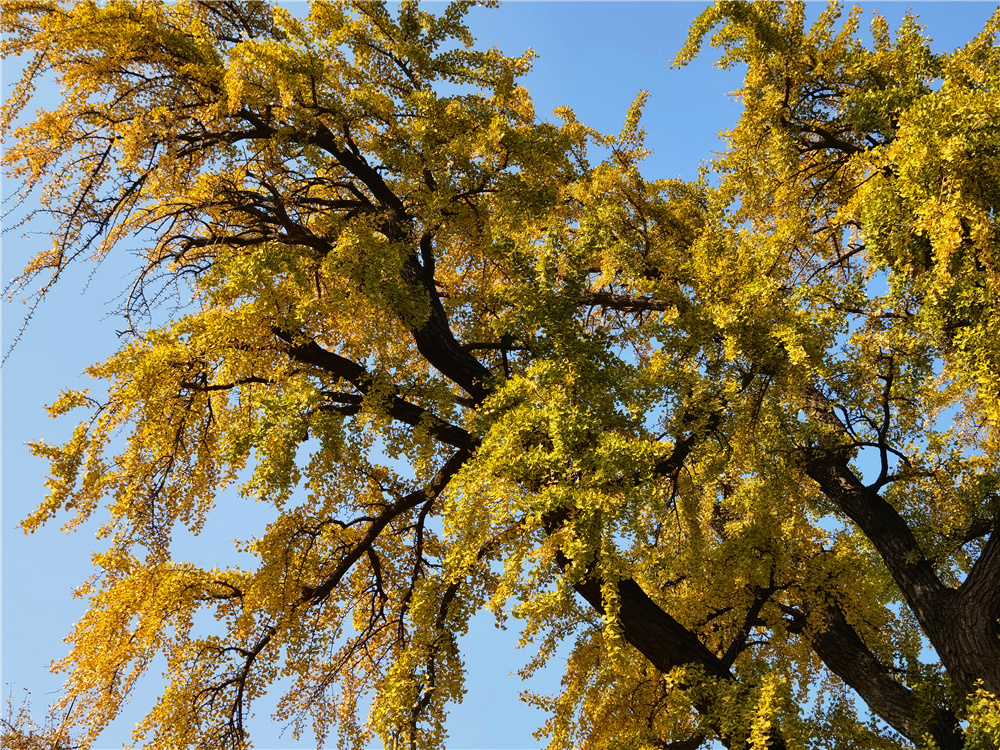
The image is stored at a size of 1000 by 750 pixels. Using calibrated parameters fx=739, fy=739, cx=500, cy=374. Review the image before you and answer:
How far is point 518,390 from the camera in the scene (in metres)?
7.02

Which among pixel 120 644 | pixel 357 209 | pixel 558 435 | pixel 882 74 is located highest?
pixel 882 74

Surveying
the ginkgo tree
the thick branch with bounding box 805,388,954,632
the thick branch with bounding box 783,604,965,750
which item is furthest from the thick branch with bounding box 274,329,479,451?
the thick branch with bounding box 783,604,965,750

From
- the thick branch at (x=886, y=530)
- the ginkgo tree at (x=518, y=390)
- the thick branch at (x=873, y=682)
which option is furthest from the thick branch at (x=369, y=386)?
the thick branch at (x=873, y=682)

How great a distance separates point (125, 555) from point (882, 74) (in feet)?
34.9

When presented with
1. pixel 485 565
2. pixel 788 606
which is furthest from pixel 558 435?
pixel 788 606

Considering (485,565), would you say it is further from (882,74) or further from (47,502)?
(882,74)

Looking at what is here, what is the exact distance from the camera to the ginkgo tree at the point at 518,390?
22.5 ft

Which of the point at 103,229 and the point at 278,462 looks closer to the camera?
the point at 278,462

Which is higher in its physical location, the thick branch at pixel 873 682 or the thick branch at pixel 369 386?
the thick branch at pixel 369 386

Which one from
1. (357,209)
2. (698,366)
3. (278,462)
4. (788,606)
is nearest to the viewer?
(278,462)

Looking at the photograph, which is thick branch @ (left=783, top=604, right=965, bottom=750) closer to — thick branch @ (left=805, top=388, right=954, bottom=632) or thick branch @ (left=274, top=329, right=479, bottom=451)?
thick branch @ (left=805, top=388, right=954, bottom=632)

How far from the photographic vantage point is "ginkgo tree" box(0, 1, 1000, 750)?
687 cm

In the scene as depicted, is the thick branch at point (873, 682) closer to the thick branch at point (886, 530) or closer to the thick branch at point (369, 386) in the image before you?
the thick branch at point (886, 530)

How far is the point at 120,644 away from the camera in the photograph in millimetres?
7707
